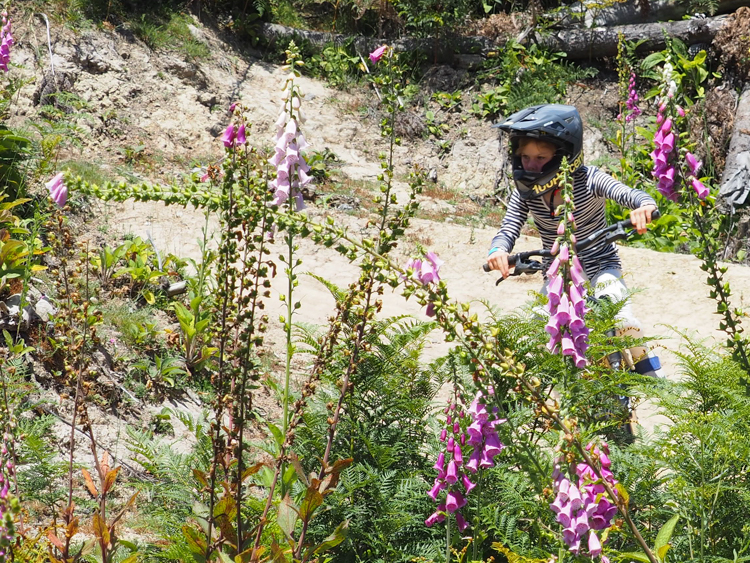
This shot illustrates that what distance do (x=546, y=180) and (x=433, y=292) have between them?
248cm

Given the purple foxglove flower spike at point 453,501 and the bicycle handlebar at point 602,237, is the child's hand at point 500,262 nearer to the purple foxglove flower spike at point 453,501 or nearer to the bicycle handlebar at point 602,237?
the bicycle handlebar at point 602,237

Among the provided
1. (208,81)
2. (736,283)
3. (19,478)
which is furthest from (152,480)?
(208,81)

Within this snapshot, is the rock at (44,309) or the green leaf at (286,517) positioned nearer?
the green leaf at (286,517)

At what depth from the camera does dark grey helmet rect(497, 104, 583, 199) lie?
3.99 metres

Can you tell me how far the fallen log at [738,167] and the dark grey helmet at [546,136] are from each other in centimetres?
559

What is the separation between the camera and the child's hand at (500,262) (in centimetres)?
353

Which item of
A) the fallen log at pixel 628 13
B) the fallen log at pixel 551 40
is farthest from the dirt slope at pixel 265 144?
the fallen log at pixel 628 13

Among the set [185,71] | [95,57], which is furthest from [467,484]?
[185,71]

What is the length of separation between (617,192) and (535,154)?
1.52 feet

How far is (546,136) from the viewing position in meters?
4.01

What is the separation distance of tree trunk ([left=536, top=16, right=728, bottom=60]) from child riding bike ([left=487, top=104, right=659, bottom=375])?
7641mm

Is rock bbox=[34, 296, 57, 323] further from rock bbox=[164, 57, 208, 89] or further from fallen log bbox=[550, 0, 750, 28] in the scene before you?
fallen log bbox=[550, 0, 750, 28]

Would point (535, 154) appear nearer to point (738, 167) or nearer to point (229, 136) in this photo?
point (229, 136)

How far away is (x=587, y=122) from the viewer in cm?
1118
